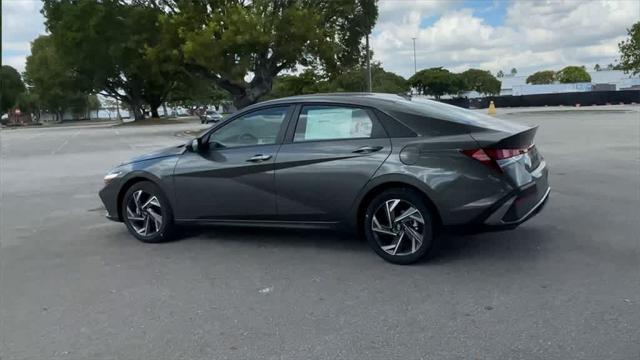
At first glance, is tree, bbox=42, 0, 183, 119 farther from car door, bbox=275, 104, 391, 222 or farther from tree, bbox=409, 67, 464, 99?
tree, bbox=409, 67, 464, 99

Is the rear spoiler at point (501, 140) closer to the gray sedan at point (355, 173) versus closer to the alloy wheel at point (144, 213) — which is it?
the gray sedan at point (355, 173)

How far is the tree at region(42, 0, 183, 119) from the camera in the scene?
37969mm

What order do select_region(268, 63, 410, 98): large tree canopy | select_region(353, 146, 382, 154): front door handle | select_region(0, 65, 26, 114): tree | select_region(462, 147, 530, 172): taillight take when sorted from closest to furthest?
select_region(462, 147, 530, 172): taillight, select_region(353, 146, 382, 154): front door handle, select_region(268, 63, 410, 98): large tree canopy, select_region(0, 65, 26, 114): tree

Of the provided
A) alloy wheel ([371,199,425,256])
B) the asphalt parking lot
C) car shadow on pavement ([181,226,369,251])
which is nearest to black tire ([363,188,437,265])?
alloy wheel ([371,199,425,256])

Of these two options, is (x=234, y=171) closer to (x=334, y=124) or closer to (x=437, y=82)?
(x=334, y=124)

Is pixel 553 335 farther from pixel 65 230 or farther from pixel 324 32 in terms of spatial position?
pixel 324 32

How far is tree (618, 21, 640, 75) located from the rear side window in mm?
40584

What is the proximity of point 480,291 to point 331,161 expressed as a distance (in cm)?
180

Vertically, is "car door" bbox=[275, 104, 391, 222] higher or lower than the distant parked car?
lower

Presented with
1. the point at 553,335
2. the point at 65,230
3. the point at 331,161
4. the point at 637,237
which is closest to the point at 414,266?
the point at 331,161

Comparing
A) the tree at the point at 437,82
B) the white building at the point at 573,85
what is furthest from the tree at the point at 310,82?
the tree at the point at 437,82

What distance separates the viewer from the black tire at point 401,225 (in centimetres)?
520

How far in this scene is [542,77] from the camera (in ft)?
424

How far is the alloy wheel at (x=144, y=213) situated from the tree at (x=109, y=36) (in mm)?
29514
